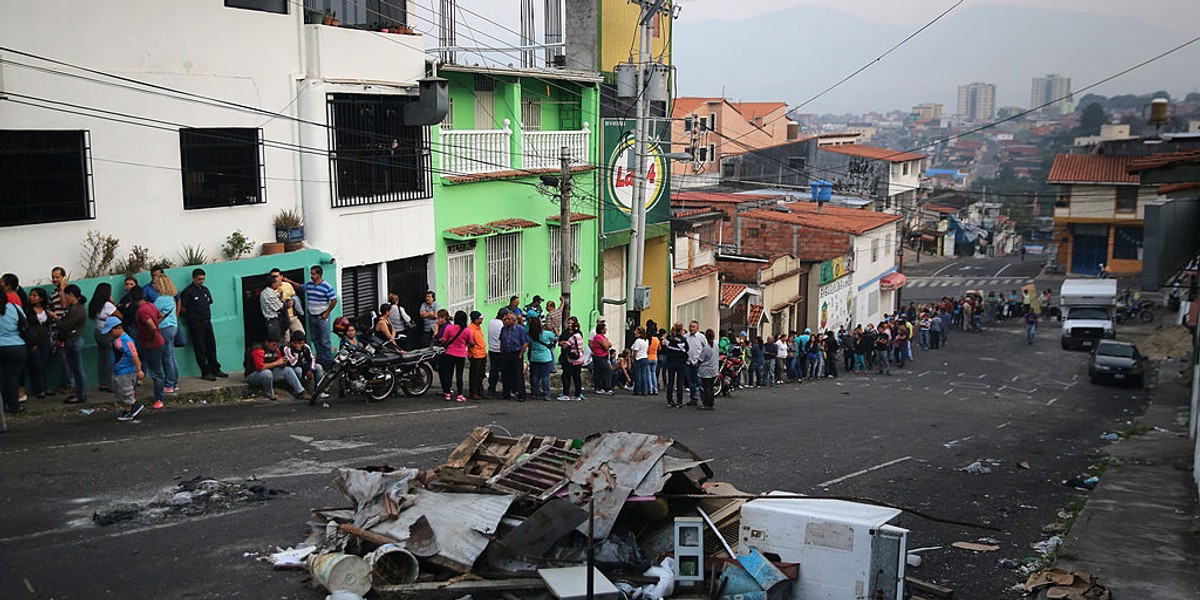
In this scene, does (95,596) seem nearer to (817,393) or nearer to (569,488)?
(569,488)

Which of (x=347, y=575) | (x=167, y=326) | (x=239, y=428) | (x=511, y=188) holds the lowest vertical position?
(x=239, y=428)

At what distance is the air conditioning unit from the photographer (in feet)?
26.6

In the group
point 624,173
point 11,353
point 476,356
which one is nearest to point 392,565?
point 11,353

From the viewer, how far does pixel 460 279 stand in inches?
926

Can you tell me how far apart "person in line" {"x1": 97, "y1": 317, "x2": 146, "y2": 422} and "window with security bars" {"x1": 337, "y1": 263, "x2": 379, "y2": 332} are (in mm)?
6161

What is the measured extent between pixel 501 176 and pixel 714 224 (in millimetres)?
15201

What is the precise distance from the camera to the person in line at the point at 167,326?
49.2 ft

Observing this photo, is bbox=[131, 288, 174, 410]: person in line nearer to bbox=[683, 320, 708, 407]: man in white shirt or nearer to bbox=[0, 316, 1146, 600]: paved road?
bbox=[0, 316, 1146, 600]: paved road

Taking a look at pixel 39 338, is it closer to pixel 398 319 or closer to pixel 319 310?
pixel 319 310

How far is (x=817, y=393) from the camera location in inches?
1022

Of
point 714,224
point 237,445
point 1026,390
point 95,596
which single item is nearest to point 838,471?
point 237,445

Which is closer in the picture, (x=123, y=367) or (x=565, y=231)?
(x=123, y=367)

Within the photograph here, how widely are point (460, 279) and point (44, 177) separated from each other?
9947mm

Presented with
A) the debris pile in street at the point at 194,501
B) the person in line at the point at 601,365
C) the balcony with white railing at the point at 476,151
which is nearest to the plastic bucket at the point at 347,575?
the debris pile in street at the point at 194,501
